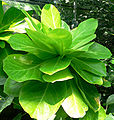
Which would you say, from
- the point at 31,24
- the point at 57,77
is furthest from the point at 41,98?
the point at 31,24

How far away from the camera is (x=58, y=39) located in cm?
35

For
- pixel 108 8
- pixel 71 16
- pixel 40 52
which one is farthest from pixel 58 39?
pixel 108 8

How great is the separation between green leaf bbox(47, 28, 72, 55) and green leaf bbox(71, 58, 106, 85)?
0.05 meters

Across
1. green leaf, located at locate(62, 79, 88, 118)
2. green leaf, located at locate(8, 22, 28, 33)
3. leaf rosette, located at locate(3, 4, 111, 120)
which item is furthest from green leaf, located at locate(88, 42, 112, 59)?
green leaf, located at locate(8, 22, 28, 33)

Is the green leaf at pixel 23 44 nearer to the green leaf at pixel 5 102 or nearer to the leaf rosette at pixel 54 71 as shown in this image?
the leaf rosette at pixel 54 71

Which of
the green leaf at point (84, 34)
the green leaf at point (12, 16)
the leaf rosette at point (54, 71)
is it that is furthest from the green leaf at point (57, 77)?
the green leaf at point (12, 16)

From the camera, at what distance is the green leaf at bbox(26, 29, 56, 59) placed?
34 cm

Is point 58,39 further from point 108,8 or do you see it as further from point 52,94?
point 108,8

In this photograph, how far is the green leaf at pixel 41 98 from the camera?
0.31 metres

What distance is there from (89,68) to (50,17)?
0.20 meters

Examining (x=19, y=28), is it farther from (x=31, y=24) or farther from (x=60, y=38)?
(x=60, y=38)

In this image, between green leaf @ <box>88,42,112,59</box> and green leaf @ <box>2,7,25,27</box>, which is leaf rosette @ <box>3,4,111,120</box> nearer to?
green leaf @ <box>88,42,112,59</box>

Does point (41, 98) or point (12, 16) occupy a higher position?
point (12, 16)

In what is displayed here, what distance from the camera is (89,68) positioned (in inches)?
15.5
